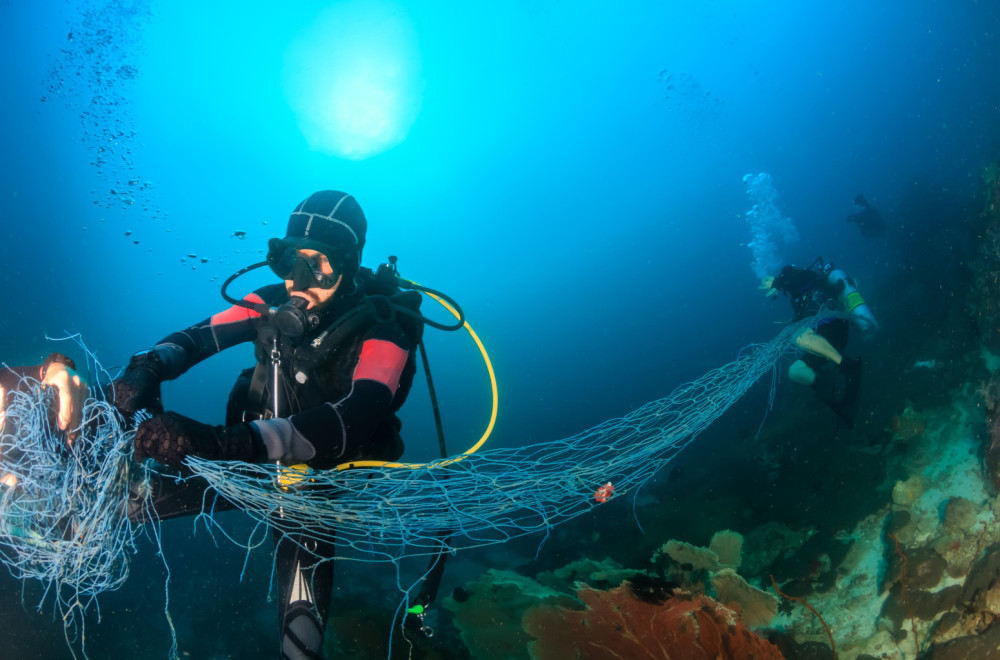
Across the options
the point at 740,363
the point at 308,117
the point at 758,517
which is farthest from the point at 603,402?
the point at 740,363

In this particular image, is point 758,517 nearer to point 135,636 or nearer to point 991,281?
point 991,281

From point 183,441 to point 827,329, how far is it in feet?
30.9

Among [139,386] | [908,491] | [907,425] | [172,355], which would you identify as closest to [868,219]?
[907,425]

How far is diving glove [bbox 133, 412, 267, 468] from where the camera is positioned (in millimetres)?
1719

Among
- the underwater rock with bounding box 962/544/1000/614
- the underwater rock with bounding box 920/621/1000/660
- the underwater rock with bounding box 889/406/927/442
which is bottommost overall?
the underwater rock with bounding box 920/621/1000/660

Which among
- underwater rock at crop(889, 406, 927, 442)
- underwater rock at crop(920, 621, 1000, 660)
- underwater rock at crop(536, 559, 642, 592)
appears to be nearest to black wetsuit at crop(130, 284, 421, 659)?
underwater rock at crop(536, 559, 642, 592)

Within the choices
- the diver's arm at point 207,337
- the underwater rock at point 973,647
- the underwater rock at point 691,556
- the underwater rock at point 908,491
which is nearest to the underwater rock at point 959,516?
the underwater rock at point 908,491

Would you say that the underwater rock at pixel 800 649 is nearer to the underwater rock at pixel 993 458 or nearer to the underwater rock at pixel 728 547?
the underwater rock at pixel 728 547

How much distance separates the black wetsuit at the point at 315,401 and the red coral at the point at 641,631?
259 cm

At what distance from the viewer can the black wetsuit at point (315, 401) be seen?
2557 millimetres

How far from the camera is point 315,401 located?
298cm

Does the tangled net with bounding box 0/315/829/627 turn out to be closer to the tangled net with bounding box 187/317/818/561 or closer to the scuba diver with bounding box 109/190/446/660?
the tangled net with bounding box 187/317/818/561

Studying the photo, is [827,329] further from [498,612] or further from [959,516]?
[498,612]

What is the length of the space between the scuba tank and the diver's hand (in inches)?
388
